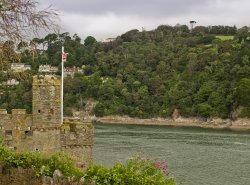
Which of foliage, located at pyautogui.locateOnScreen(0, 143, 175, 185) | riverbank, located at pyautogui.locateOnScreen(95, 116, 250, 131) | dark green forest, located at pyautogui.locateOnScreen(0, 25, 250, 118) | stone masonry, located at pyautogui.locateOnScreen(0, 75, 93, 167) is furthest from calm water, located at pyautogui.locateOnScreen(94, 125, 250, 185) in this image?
dark green forest, located at pyautogui.locateOnScreen(0, 25, 250, 118)

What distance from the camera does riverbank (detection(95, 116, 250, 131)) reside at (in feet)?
369

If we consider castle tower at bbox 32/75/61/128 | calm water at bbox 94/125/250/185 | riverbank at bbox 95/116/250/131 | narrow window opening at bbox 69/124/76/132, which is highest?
castle tower at bbox 32/75/61/128

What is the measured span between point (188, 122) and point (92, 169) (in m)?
115

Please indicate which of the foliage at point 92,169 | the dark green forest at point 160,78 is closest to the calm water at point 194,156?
the foliage at point 92,169

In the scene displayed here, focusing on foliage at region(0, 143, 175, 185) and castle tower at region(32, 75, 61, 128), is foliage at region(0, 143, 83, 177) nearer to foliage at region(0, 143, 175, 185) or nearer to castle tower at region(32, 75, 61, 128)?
foliage at region(0, 143, 175, 185)

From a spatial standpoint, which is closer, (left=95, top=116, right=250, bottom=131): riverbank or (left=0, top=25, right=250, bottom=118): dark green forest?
(left=95, top=116, right=250, bottom=131): riverbank

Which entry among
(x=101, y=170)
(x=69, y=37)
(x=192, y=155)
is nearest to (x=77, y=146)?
(x=101, y=170)

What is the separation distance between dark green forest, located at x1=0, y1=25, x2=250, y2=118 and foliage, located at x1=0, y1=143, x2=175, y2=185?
307 feet

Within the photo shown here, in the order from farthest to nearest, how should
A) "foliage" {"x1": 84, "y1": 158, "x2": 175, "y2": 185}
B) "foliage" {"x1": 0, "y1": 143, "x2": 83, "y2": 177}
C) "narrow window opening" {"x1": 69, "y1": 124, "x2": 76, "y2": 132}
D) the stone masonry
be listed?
"narrow window opening" {"x1": 69, "y1": 124, "x2": 76, "y2": 132} < the stone masonry < "foliage" {"x1": 0, "y1": 143, "x2": 83, "y2": 177} < "foliage" {"x1": 84, "y1": 158, "x2": 175, "y2": 185}

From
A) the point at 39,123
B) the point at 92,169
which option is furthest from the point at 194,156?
the point at 92,169

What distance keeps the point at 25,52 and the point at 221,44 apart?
467ft

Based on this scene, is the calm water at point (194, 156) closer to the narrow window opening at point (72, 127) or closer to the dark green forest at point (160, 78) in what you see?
the narrow window opening at point (72, 127)

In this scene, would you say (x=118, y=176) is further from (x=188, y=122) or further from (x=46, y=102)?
(x=188, y=122)

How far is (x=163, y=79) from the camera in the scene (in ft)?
469
